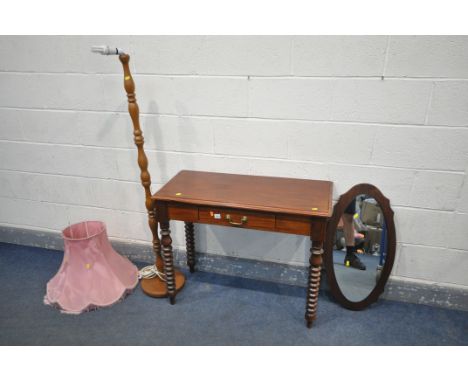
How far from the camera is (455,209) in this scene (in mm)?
1789

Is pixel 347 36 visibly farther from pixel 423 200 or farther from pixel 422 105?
pixel 423 200

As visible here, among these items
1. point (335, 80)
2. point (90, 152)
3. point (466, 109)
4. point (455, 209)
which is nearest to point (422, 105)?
point (466, 109)

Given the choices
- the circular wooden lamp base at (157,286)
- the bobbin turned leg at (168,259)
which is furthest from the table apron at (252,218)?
the circular wooden lamp base at (157,286)

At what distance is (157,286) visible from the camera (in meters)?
2.15

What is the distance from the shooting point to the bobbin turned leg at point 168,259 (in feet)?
6.02

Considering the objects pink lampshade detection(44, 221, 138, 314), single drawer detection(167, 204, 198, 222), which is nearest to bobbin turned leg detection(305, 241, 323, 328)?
single drawer detection(167, 204, 198, 222)

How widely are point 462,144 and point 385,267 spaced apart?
779mm

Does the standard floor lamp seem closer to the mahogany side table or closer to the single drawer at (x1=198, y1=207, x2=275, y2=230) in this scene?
the mahogany side table

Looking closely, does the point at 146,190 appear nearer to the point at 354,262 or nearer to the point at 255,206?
the point at 255,206

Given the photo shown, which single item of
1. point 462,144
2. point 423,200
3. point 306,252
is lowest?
point 306,252

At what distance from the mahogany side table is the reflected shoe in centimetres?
34

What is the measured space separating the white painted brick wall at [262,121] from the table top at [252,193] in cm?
11

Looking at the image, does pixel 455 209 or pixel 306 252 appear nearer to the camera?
pixel 455 209

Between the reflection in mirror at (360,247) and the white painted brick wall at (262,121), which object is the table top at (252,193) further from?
the reflection in mirror at (360,247)
